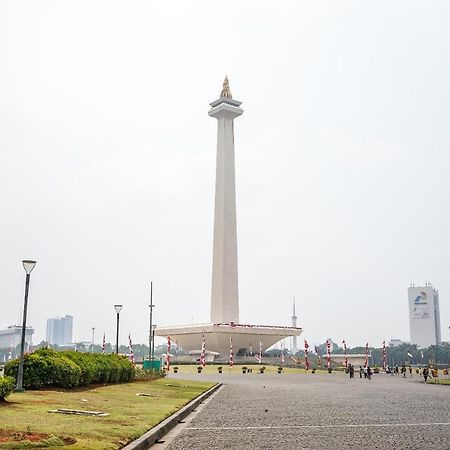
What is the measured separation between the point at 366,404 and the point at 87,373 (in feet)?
35.1

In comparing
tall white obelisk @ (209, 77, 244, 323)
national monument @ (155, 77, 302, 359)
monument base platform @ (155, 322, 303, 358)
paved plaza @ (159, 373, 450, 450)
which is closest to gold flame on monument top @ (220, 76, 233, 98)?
national monument @ (155, 77, 302, 359)

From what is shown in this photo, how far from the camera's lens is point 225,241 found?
288ft

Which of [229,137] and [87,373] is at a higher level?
[229,137]

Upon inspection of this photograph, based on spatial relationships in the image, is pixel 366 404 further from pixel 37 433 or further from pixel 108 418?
pixel 37 433

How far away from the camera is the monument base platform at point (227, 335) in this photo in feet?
280

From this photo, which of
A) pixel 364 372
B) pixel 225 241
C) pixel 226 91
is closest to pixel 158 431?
pixel 364 372

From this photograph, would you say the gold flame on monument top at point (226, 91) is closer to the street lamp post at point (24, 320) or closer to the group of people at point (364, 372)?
the group of people at point (364, 372)

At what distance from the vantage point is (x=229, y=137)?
90.7 meters

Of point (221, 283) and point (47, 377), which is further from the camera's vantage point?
point (221, 283)

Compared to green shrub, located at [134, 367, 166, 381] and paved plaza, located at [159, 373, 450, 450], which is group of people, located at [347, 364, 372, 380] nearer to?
green shrub, located at [134, 367, 166, 381]

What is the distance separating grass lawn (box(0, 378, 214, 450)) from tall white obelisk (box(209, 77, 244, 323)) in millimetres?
67712

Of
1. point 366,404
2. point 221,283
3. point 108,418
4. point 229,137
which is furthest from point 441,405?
point 229,137

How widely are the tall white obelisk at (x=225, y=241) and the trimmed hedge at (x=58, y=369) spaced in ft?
204

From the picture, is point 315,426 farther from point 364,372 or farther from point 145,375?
point 364,372
